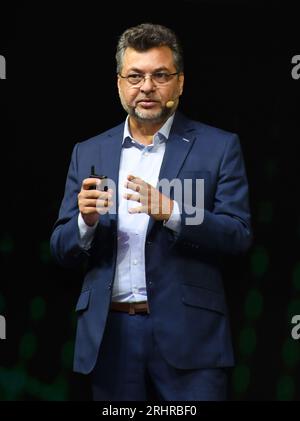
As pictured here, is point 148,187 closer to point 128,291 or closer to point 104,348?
point 128,291

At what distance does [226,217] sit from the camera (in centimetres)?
253

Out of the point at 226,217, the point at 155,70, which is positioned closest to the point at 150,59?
the point at 155,70

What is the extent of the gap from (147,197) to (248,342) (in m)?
0.94

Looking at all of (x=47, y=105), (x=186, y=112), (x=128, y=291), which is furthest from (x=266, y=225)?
(x=47, y=105)

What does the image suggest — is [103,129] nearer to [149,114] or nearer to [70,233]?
[149,114]

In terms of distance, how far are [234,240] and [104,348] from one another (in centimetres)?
52

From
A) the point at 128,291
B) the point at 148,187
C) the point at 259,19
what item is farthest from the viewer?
the point at 259,19

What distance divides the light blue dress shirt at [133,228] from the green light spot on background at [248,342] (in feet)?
2.21

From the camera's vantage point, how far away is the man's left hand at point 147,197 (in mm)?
2387

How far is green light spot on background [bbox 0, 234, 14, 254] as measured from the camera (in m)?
3.12

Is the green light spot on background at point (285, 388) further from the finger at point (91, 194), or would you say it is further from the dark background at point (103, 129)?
the finger at point (91, 194)

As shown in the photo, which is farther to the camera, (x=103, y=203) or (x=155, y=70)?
(x=155, y=70)

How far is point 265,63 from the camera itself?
118 inches

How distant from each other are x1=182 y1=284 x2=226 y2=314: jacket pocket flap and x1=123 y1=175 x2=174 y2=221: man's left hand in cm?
28
